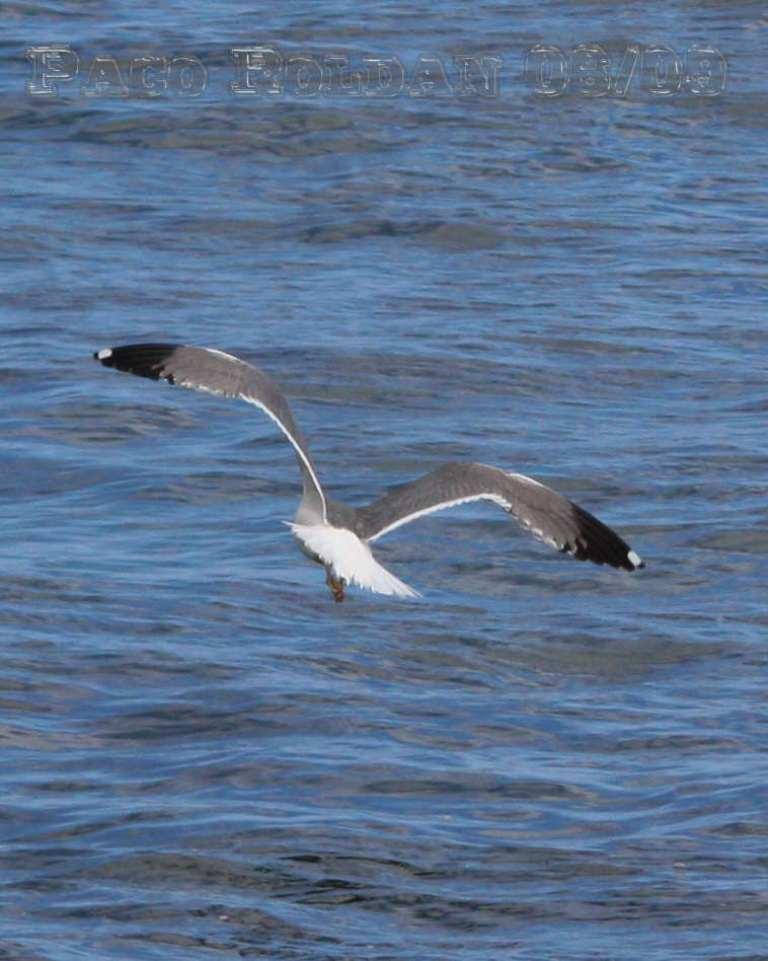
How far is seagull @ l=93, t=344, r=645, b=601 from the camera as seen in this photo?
30.2ft

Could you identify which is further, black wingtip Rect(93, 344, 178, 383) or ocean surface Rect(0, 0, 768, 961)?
black wingtip Rect(93, 344, 178, 383)

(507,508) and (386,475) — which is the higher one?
(507,508)

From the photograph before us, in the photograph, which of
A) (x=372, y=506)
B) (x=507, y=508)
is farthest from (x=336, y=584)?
(x=507, y=508)

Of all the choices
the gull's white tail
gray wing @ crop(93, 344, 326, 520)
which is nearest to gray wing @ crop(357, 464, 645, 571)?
the gull's white tail

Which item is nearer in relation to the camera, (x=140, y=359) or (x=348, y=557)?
(x=348, y=557)

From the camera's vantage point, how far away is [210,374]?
9.38m

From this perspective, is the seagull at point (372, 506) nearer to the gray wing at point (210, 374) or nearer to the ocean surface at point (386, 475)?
the gray wing at point (210, 374)

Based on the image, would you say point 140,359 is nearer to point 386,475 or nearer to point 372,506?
point 372,506

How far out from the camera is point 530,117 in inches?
774

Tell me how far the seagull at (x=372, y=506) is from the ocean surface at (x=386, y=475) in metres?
1.04

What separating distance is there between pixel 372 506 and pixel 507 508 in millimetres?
510

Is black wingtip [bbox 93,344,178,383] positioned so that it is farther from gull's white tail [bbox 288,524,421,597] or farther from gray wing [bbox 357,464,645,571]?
gray wing [bbox 357,464,645,571]

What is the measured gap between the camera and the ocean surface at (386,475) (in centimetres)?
902

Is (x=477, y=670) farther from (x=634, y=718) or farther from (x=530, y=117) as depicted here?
(x=530, y=117)
